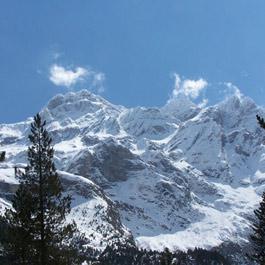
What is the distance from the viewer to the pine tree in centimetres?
4097

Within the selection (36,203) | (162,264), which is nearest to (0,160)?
(36,203)

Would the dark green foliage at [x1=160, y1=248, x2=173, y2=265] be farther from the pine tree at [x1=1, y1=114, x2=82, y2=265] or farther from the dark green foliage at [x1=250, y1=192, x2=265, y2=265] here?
the pine tree at [x1=1, y1=114, x2=82, y2=265]

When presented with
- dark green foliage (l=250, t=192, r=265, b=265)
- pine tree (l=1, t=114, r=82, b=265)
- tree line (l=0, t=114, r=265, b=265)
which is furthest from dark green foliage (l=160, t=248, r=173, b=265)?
tree line (l=0, t=114, r=265, b=265)

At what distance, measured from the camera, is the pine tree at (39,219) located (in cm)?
4097

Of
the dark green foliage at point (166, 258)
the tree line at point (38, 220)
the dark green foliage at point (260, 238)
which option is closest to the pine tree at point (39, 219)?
the tree line at point (38, 220)

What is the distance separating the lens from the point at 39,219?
1635 inches

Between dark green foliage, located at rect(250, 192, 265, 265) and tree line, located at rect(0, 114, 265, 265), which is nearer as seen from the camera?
tree line, located at rect(0, 114, 265, 265)

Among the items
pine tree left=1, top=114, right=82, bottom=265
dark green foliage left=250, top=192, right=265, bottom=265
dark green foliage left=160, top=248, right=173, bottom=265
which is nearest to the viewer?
pine tree left=1, top=114, right=82, bottom=265

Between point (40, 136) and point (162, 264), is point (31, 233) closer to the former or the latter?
point (40, 136)

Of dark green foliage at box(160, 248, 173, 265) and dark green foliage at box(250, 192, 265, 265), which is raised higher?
dark green foliage at box(160, 248, 173, 265)

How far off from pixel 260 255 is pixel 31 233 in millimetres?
16267

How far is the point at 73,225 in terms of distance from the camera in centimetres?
4291

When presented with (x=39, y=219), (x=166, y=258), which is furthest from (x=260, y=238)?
(x=39, y=219)

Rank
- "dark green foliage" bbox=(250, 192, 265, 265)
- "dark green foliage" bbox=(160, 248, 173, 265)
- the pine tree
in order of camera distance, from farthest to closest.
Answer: "dark green foliage" bbox=(160, 248, 173, 265) → "dark green foliage" bbox=(250, 192, 265, 265) → the pine tree
